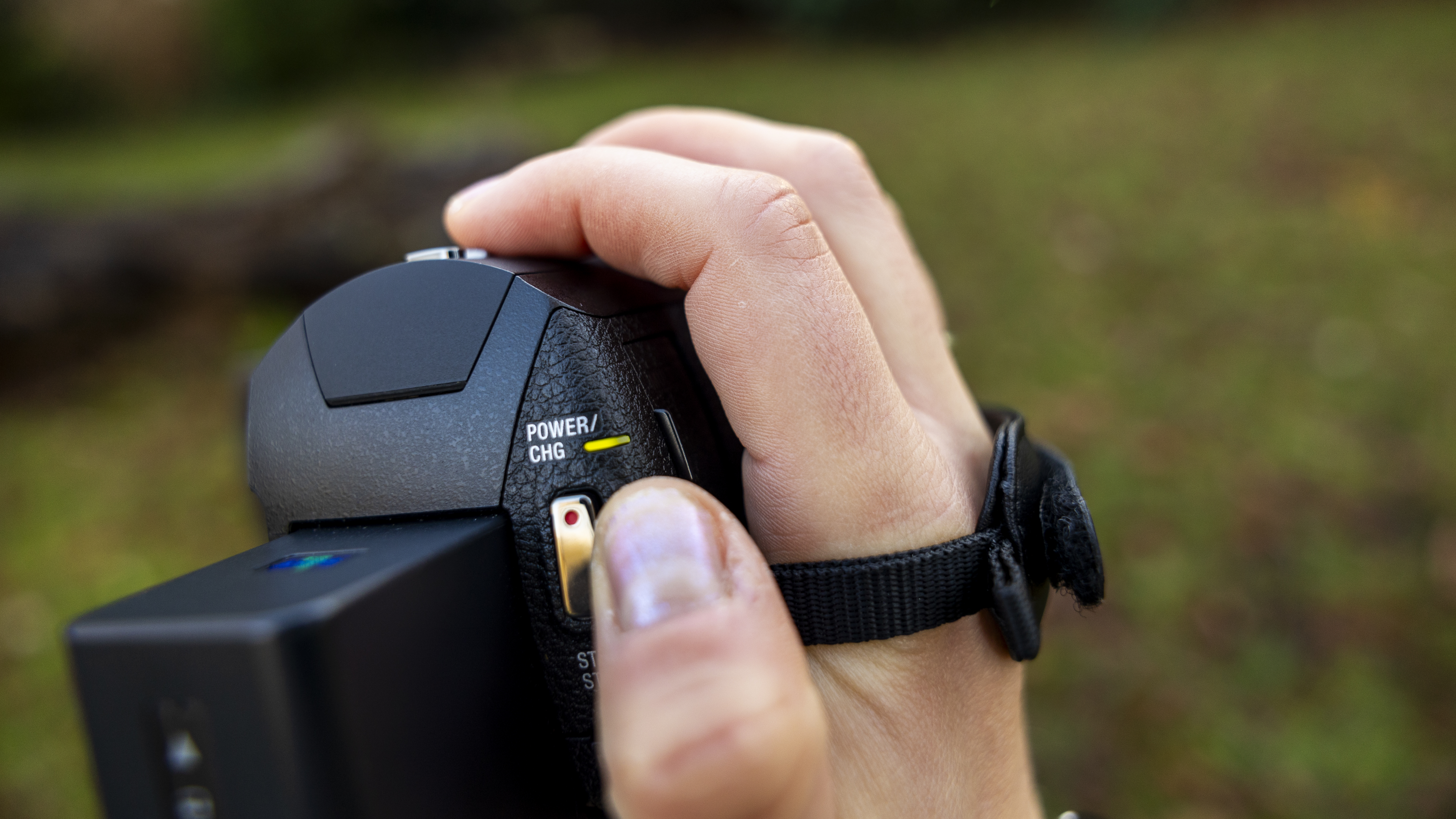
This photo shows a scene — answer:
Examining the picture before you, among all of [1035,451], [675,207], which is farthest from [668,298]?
[1035,451]

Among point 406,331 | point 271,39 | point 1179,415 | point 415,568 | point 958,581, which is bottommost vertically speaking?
point 1179,415

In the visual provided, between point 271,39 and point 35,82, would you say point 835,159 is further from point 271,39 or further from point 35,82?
point 35,82

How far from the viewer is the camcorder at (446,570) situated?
0.42 metres

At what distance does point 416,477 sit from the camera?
1.96ft

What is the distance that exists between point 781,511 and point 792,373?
0.10 meters

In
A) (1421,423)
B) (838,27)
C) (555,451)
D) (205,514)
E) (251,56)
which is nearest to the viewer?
(555,451)

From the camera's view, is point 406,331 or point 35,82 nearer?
point 406,331

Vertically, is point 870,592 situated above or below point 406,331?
below

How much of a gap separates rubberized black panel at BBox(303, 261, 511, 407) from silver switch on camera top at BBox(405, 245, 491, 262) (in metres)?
0.01

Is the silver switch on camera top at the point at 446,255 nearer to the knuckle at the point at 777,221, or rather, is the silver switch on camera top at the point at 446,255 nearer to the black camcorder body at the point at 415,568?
the black camcorder body at the point at 415,568

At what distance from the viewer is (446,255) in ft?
2.27

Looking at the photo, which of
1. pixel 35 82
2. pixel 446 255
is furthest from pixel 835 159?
pixel 35 82

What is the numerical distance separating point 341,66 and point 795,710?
32.5 ft

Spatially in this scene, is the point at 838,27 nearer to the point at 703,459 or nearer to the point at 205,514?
the point at 205,514
